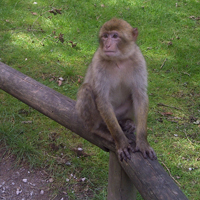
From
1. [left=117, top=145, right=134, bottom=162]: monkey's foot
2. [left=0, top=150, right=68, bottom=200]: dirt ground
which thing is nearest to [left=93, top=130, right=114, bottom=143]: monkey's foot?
[left=117, top=145, right=134, bottom=162]: monkey's foot

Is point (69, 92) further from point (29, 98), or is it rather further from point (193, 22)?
point (193, 22)

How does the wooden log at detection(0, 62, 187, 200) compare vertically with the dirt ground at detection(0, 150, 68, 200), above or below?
above

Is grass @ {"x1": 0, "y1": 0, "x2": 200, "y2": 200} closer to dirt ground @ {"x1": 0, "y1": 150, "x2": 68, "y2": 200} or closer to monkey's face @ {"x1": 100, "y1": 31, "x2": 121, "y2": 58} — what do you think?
dirt ground @ {"x1": 0, "y1": 150, "x2": 68, "y2": 200}

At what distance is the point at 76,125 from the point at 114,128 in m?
0.36

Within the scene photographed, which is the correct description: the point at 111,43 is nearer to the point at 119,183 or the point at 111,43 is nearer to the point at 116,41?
the point at 116,41

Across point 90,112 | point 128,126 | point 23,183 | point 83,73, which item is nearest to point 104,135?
point 90,112

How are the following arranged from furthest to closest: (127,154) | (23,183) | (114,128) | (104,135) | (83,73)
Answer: (83,73) → (23,183) → (104,135) → (114,128) → (127,154)

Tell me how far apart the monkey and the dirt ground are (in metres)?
1.02

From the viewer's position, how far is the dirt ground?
3089 mm

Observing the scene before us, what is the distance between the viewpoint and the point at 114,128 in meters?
2.47

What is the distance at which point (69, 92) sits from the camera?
4.57 meters

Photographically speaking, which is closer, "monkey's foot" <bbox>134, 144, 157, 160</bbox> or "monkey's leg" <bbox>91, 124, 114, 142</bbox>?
"monkey's foot" <bbox>134, 144, 157, 160</bbox>

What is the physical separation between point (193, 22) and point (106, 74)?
14.3 feet

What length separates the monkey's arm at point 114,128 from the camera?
2.18m
